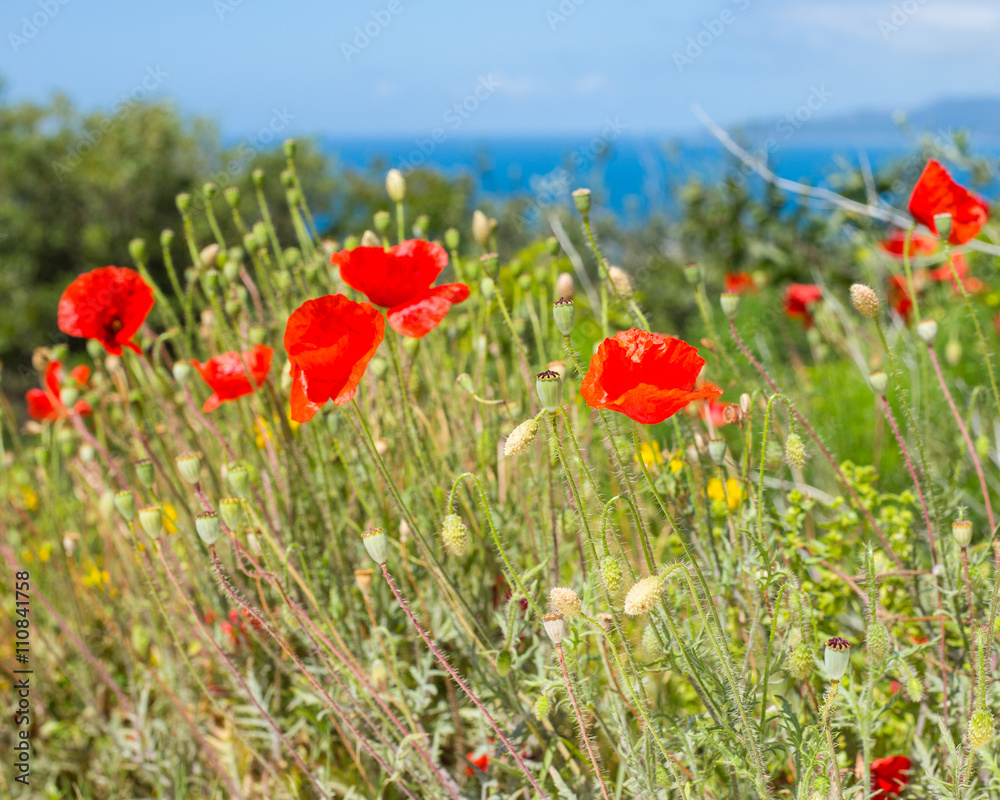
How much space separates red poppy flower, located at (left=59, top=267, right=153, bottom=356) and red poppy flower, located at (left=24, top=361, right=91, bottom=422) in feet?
1.16

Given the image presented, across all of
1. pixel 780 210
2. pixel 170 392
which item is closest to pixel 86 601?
pixel 170 392

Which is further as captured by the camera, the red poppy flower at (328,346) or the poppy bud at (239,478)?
the poppy bud at (239,478)

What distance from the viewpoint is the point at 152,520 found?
1332 mm

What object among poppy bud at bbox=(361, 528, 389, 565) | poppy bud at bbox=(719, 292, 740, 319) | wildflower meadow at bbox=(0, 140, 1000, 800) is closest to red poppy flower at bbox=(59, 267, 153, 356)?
wildflower meadow at bbox=(0, 140, 1000, 800)

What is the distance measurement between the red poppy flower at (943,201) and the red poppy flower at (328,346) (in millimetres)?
1089

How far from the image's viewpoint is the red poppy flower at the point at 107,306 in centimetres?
180

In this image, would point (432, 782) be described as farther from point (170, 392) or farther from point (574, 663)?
point (170, 392)

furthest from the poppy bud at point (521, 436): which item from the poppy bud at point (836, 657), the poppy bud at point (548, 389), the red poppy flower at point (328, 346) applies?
the poppy bud at point (836, 657)

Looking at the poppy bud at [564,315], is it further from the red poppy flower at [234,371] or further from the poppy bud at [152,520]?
the red poppy flower at [234,371]

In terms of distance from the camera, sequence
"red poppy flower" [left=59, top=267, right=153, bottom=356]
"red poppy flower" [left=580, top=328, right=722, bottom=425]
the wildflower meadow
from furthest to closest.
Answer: "red poppy flower" [left=59, top=267, right=153, bottom=356] → the wildflower meadow → "red poppy flower" [left=580, top=328, right=722, bottom=425]

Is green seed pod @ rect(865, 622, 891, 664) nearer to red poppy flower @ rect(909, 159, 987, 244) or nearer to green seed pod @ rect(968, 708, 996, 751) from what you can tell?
green seed pod @ rect(968, 708, 996, 751)

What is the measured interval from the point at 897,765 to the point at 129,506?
51.0 inches

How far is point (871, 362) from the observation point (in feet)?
9.93

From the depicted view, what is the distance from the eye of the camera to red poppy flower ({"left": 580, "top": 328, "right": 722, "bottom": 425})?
1.05 m
